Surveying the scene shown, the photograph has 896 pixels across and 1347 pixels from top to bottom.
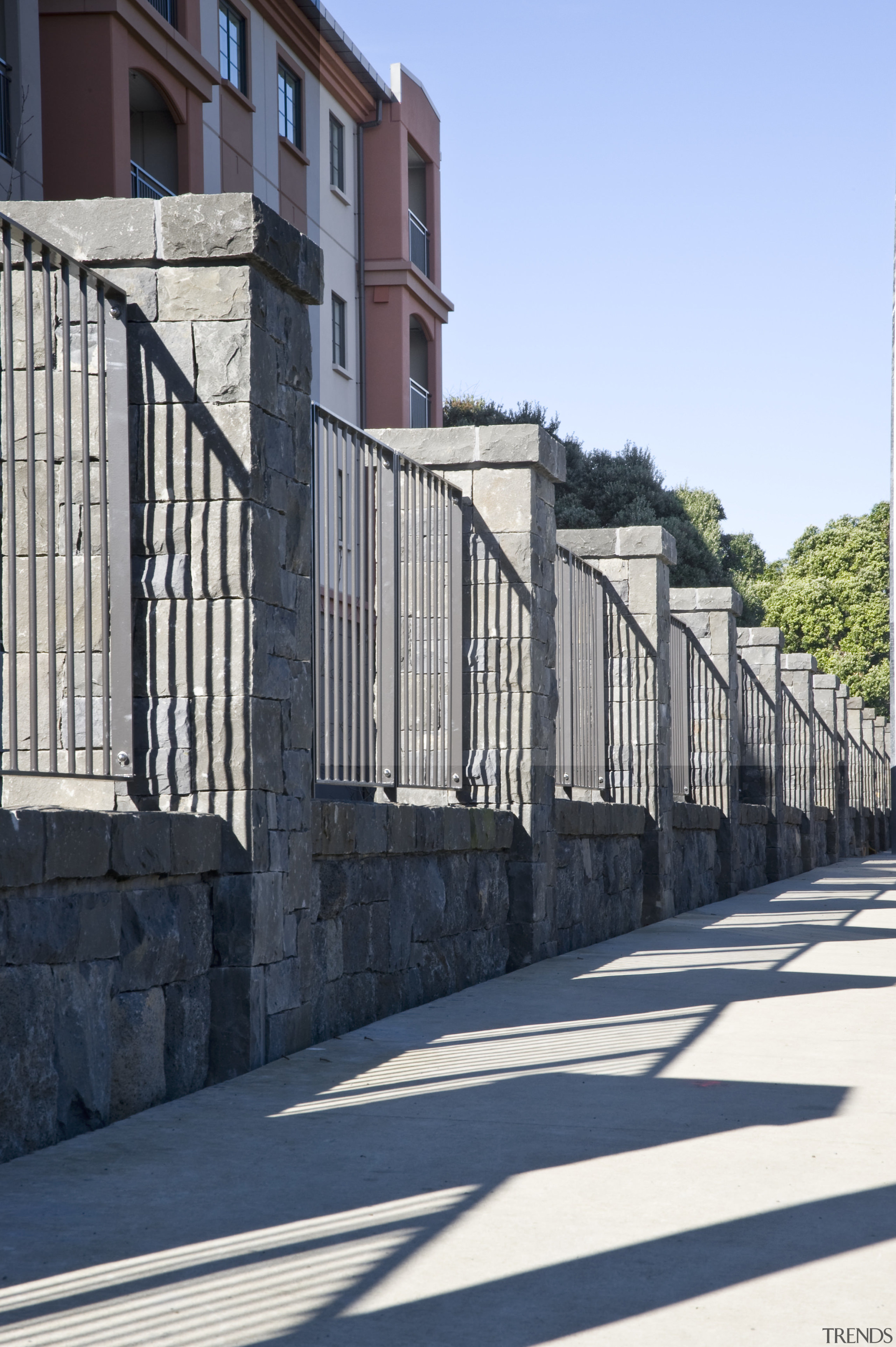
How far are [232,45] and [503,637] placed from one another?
12373mm

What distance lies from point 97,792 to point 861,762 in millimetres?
27696

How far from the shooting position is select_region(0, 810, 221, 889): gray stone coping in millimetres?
3619

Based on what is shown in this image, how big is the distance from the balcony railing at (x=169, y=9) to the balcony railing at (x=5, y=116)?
331 centimetres

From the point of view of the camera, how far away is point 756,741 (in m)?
16.7

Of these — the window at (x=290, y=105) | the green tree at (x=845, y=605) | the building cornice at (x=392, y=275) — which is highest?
the window at (x=290, y=105)

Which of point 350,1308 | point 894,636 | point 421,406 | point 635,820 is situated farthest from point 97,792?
point 421,406

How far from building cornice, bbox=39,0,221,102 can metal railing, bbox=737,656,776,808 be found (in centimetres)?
849

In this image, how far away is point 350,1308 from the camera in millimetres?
2613

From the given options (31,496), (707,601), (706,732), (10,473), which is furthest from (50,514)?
(707,601)

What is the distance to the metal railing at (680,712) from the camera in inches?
517

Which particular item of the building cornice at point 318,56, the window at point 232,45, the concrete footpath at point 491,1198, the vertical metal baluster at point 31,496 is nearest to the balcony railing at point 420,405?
the building cornice at point 318,56

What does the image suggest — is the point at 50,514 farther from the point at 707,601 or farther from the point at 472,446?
the point at 707,601

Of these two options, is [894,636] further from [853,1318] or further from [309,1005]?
[853,1318]

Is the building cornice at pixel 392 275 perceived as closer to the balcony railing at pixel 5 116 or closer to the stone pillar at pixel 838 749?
the stone pillar at pixel 838 749
